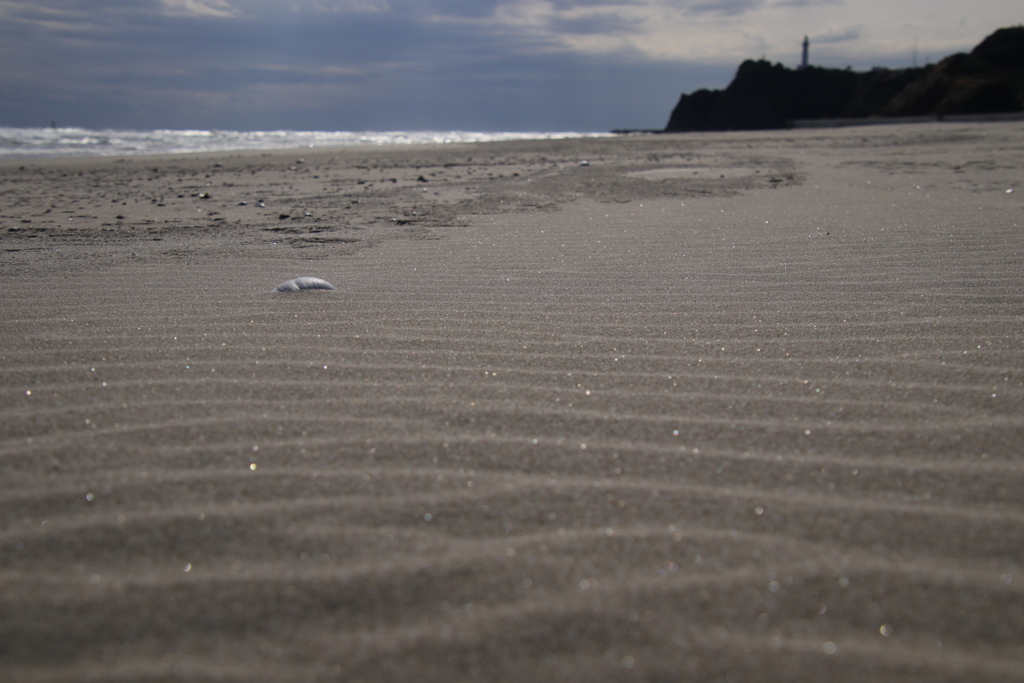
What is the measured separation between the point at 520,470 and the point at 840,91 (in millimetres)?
67055

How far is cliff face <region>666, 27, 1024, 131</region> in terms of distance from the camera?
1209 inches

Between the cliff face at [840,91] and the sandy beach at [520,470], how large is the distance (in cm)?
3159

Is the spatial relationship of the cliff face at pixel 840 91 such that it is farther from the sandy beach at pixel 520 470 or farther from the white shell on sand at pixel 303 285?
the white shell on sand at pixel 303 285

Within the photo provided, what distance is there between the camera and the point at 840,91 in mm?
57719

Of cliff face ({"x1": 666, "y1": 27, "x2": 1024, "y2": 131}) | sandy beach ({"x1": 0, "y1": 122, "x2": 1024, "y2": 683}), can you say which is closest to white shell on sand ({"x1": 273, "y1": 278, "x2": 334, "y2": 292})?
sandy beach ({"x1": 0, "y1": 122, "x2": 1024, "y2": 683})

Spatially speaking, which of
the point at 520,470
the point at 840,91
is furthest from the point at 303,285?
the point at 840,91

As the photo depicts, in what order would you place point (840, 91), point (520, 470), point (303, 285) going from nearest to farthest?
point (520, 470) < point (303, 285) < point (840, 91)

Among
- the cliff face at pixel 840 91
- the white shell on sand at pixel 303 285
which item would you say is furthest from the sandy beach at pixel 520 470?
the cliff face at pixel 840 91

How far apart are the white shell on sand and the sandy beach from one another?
10cm

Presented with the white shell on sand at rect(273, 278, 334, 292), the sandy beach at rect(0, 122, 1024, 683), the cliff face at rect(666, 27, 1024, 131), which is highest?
the cliff face at rect(666, 27, 1024, 131)

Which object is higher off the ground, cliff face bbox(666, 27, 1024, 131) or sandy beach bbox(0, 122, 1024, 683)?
cliff face bbox(666, 27, 1024, 131)

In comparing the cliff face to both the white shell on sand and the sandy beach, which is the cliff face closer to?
the sandy beach

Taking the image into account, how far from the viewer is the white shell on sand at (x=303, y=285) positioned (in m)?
2.72

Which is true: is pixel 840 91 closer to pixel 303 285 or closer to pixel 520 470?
pixel 303 285
